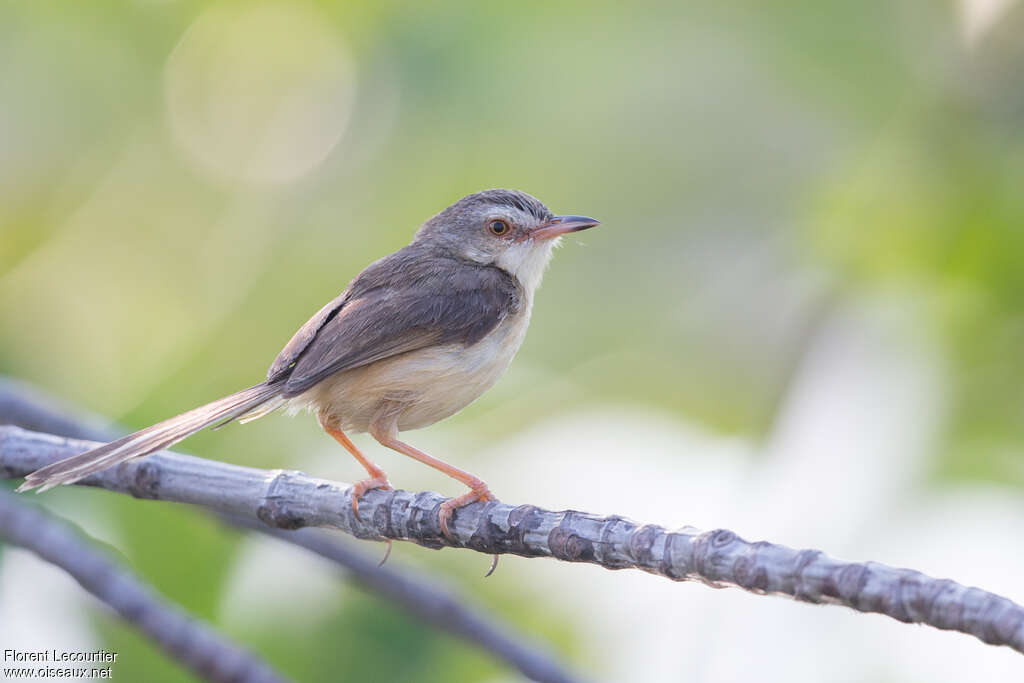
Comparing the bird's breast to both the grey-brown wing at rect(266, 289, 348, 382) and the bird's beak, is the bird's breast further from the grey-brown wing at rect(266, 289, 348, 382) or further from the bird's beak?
the bird's beak

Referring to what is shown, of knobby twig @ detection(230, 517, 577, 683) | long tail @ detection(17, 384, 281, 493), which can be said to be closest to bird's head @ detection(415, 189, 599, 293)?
knobby twig @ detection(230, 517, 577, 683)

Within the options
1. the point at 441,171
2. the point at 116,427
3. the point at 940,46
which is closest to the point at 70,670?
the point at 116,427

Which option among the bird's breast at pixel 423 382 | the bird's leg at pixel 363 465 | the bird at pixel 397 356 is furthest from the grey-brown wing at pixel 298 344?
the bird's leg at pixel 363 465

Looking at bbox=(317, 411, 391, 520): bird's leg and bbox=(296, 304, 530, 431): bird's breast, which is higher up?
bbox=(296, 304, 530, 431): bird's breast

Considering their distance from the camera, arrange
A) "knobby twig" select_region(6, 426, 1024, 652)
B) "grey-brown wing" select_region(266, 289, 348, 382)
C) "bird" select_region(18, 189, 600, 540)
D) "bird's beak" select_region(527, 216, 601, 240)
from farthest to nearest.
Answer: "bird's beak" select_region(527, 216, 601, 240) < "grey-brown wing" select_region(266, 289, 348, 382) < "bird" select_region(18, 189, 600, 540) < "knobby twig" select_region(6, 426, 1024, 652)

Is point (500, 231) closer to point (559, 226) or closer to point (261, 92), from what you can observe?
point (559, 226)

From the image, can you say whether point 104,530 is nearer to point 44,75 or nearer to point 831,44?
point 44,75

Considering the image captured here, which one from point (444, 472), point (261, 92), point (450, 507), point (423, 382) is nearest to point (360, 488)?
point (450, 507)
